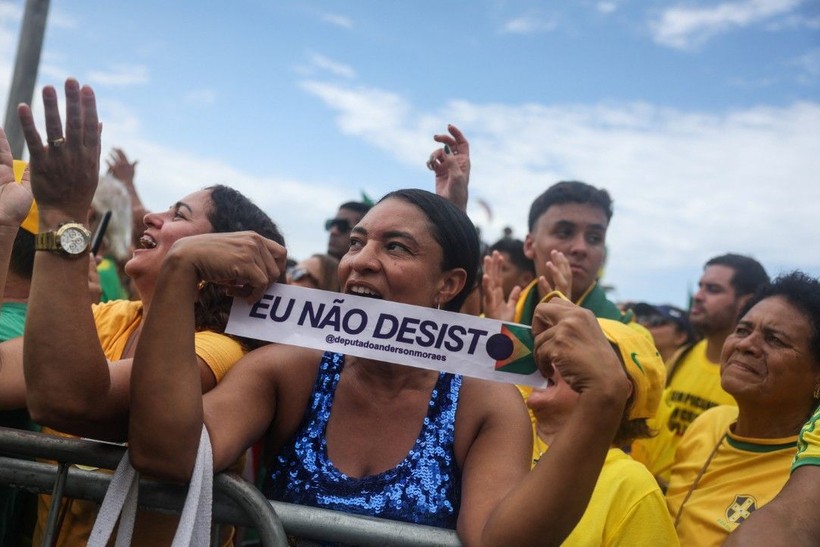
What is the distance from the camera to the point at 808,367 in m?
3.08

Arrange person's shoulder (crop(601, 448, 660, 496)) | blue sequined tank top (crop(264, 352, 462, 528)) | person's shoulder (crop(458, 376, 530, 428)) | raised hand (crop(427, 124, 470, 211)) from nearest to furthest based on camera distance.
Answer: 1. blue sequined tank top (crop(264, 352, 462, 528))
2. person's shoulder (crop(458, 376, 530, 428))
3. person's shoulder (crop(601, 448, 660, 496))
4. raised hand (crop(427, 124, 470, 211))

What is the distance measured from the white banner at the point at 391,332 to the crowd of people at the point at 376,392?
65 millimetres

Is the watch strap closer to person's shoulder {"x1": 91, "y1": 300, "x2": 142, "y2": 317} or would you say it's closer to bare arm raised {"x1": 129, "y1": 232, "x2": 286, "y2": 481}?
bare arm raised {"x1": 129, "y1": 232, "x2": 286, "y2": 481}

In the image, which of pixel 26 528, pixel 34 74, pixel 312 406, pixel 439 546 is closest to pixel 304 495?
pixel 312 406

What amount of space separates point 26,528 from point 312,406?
133cm

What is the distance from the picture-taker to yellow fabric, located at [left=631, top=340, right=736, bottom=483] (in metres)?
4.34

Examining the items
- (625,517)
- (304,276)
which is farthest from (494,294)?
(625,517)

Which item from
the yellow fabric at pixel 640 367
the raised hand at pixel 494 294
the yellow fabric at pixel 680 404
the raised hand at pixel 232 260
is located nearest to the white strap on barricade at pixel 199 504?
the raised hand at pixel 232 260

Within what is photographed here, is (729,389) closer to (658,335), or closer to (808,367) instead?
(808,367)

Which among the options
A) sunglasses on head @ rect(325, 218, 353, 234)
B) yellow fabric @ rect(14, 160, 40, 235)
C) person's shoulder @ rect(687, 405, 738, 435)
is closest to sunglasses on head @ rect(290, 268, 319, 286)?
sunglasses on head @ rect(325, 218, 353, 234)

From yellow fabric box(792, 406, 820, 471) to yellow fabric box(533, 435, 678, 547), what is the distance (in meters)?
0.44

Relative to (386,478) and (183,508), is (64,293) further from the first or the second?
(386,478)

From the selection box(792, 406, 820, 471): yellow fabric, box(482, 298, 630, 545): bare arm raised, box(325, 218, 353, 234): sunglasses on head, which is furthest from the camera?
box(325, 218, 353, 234): sunglasses on head

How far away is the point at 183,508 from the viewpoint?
188cm
